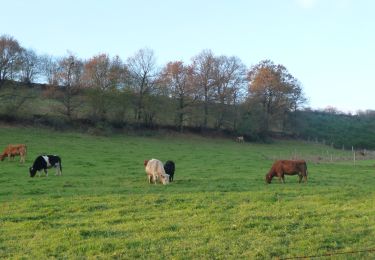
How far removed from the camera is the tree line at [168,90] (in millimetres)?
54531

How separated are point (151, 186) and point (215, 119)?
46947mm

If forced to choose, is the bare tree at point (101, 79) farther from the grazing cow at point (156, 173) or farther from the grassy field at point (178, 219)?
the grazing cow at point (156, 173)

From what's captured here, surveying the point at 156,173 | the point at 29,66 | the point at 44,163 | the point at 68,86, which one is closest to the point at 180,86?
the point at 68,86

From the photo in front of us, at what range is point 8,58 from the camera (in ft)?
168

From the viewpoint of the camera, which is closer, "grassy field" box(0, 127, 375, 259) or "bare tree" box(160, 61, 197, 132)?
"grassy field" box(0, 127, 375, 259)

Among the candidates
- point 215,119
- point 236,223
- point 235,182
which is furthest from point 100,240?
point 215,119

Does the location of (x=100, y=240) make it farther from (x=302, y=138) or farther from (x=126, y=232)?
(x=302, y=138)

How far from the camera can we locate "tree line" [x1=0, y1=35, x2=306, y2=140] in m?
54.5

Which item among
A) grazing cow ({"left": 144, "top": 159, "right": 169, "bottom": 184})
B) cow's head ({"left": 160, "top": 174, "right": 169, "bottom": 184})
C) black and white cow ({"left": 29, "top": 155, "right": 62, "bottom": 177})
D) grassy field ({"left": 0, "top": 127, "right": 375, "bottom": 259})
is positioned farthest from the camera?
black and white cow ({"left": 29, "top": 155, "right": 62, "bottom": 177})

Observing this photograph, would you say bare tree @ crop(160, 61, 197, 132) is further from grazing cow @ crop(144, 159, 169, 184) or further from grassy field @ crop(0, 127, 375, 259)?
grazing cow @ crop(144, 159, 169, 184)

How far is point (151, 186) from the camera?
1930 cm

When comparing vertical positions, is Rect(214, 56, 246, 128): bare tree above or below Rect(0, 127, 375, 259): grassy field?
above

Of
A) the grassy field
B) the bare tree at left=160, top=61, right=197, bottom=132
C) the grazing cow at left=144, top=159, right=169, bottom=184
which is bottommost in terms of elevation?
the grassy field

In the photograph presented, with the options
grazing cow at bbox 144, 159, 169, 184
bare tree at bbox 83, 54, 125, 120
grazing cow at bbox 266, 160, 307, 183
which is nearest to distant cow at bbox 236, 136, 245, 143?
bare tree at bbox 83, 54, 125, 120
